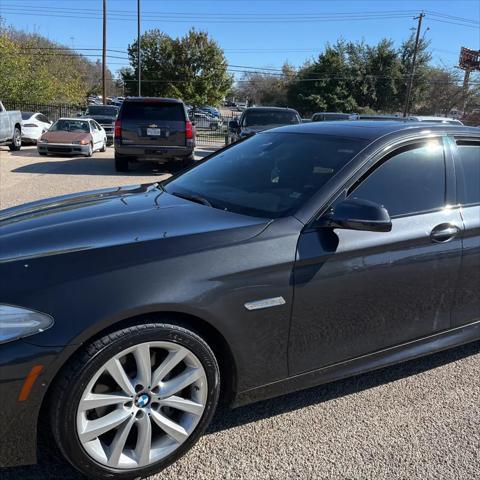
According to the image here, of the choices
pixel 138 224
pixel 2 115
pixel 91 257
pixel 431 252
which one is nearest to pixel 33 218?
pixel 138 224

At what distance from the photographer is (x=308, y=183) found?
9.64 feet

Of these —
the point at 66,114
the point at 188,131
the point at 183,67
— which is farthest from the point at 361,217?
the point at 183,67

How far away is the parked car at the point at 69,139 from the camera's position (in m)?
15.6

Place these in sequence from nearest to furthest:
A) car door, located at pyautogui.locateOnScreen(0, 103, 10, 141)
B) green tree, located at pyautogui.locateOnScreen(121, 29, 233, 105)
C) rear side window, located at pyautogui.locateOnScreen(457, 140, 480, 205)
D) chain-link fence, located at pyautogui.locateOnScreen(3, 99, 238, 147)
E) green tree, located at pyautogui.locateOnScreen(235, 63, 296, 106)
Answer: rear side window, located at pyautogui.locateOnScreen(457, 140, 480, 205) < car door, located at pyautogui.locateOnScreen(0, 103, 10, 141) < chain-link fence, located at pyautogui.locateOnScreen(3, 99, 238, 147) < green tree, located at pyautogui.locateOnScreen(121, 29, 233, 105) < green tree, located at pyautogui.locateOnScreen(235, 63, 296, 106)

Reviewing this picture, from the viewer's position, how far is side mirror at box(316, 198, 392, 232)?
2.54m

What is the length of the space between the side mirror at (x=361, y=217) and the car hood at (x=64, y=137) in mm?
14433

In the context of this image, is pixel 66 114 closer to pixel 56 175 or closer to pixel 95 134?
pixel 95 134

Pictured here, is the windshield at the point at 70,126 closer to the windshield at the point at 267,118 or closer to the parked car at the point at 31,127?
the parked car at the point at 31,127

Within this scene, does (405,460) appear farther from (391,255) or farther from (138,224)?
(138,224)

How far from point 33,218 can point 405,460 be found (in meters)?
2.38

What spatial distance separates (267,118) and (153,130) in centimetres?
383

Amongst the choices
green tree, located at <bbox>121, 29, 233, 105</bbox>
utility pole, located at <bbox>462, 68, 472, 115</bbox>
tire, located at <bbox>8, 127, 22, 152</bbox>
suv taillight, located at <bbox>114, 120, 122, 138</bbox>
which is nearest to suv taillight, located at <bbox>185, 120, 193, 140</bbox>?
suv taillight, located at <bbox>114, 120, 122, 138</bbox>

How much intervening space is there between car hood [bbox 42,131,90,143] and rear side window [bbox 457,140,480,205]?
1404 centimetres

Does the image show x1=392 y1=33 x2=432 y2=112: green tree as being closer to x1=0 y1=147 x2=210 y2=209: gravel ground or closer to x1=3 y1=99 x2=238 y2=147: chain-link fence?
x1=3 y1=99 x2=238 y2=147: chain-link fence
